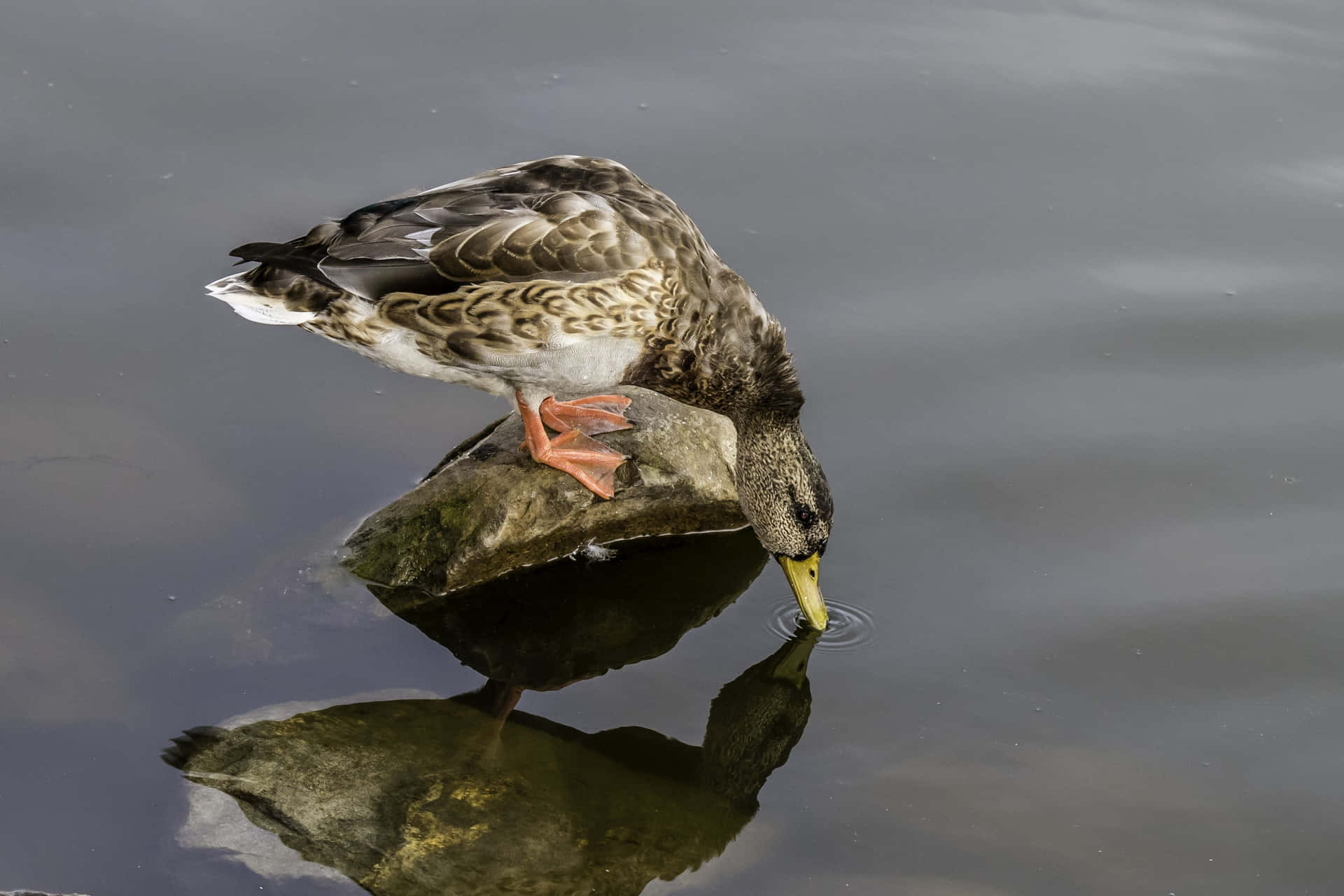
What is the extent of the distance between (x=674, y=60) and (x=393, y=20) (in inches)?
65.6

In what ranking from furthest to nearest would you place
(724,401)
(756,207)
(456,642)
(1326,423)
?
(756,207) < (1326,423) < (724,401) < (456,642)

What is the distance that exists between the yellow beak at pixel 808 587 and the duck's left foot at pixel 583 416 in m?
1.02

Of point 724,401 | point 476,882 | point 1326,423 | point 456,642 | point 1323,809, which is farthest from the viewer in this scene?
point 1326,423

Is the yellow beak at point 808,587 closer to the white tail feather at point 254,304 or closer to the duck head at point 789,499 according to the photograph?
the duck head at point 789,499

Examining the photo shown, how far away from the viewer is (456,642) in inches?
216

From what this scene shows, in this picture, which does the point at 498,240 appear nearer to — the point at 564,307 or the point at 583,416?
the point at 564,307

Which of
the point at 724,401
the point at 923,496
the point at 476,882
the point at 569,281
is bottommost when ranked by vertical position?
the point at 476,882

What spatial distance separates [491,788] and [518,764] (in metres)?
0.16

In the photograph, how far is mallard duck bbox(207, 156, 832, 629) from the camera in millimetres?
5566

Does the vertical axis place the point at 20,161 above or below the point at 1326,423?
above

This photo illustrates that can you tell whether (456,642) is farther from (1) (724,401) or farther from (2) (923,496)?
(2) (923,496)

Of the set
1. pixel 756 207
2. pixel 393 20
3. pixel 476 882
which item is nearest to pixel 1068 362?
pixel 756 207

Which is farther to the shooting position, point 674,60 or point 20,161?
point 674,60

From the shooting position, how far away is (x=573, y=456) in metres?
5.95
